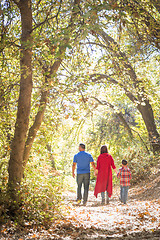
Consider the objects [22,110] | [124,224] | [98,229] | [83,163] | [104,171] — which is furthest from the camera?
[104,171]

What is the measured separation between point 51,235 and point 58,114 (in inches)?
156

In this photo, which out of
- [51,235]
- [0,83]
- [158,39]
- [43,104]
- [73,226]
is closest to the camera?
[51,235]

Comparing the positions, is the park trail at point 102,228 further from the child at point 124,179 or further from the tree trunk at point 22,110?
the child at point 124,179

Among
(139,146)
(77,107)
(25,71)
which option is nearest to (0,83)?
(25,71)

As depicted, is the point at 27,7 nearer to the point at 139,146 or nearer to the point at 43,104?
the point at 43,104

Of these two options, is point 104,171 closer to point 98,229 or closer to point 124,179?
point 124,179

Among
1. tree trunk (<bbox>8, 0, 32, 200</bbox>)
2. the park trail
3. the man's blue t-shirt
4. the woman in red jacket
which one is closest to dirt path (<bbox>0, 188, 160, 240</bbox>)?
the park trail

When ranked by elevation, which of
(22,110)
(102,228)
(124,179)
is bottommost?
(102,228)

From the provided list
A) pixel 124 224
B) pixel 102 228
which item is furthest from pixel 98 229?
pixel 124 224

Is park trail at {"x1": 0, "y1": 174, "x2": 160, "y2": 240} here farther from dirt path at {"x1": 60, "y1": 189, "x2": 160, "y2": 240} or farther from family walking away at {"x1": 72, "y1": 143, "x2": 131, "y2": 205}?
family walking away at {"x1": 72, "y1": 143, "x2": 131, "y2": 205}

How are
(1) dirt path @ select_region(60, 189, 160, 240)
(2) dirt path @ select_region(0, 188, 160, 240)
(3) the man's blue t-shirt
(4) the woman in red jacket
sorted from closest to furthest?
(2) dirt path @ select_region(0, 188, 160, 240) → (1) dirt path @ select_region(60, 189, 160, 240) → (3) the man's blue t-shirt → (4) the woman in red jacket

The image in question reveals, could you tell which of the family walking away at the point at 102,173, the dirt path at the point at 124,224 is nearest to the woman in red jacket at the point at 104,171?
the family walking away at the point at 102,173

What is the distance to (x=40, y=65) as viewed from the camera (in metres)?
6.72

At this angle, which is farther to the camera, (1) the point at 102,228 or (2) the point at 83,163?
(2) the point at 83,163
